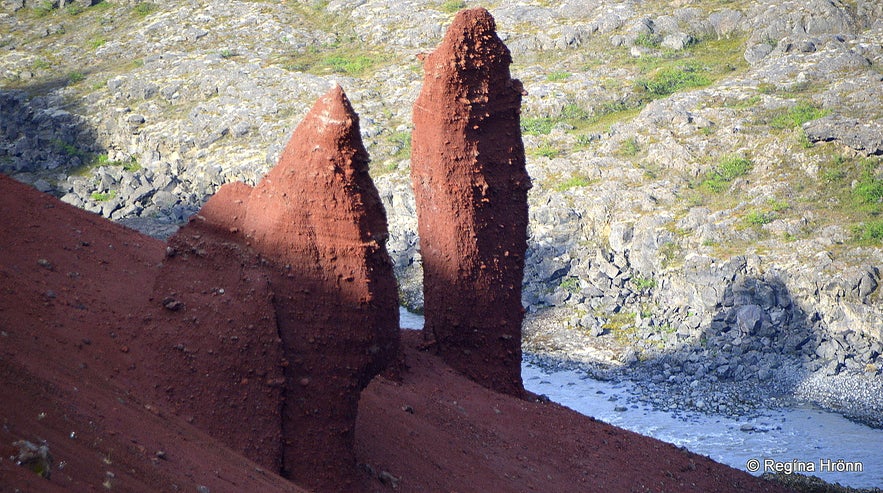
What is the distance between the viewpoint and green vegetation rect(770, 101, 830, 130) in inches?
1043

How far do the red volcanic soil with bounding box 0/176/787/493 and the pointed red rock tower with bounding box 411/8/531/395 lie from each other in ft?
2.00

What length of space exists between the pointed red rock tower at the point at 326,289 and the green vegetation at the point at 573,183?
58.2 feet

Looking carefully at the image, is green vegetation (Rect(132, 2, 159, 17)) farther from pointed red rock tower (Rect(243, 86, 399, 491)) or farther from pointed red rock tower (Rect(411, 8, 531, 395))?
pointed red rock tower (Rect(243, 86, 399, 491))

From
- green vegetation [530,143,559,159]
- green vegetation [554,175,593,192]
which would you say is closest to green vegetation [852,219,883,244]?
green vegetation [554,175,593,192]

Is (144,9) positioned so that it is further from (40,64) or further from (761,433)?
(761,433)

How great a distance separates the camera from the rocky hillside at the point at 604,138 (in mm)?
21359

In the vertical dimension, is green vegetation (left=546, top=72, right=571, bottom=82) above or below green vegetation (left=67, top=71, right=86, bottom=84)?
above

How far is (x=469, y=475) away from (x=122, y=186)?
22.5 meters

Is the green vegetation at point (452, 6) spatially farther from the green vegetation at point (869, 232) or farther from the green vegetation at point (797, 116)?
the green vegetation at point (869, 232)

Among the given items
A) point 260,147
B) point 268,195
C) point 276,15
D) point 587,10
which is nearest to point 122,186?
point 260,147

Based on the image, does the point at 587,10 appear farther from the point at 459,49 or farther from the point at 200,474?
the point at 200,474

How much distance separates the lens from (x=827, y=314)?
67.9 ft

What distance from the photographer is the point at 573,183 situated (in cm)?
2633

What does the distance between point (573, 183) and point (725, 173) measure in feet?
13.3
